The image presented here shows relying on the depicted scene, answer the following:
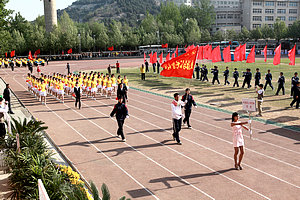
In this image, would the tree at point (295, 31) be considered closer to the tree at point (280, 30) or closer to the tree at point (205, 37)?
the tree at point (280, 30)

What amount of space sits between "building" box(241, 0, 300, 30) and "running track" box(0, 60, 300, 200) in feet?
342

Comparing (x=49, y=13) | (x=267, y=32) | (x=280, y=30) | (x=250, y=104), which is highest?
(x=49, y=13)

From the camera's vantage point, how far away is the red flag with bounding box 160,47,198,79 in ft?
57.6

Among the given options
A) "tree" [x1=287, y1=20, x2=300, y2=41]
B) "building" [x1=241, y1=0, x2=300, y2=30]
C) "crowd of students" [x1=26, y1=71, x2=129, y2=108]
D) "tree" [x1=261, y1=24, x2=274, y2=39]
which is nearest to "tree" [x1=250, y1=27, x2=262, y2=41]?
"tree" [x1=261, y1=24, x2=274, y2=39]

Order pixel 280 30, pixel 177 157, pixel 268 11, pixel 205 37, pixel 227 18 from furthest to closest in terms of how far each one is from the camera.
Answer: pixel 227 18
pixel 268 11
pixel 205 37
pixel 280 30
pixel 177 157

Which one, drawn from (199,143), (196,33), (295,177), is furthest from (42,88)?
(196,33)

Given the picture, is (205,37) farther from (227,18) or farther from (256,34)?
(227,18)

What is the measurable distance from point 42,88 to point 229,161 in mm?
14261

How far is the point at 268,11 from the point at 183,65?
105827mm

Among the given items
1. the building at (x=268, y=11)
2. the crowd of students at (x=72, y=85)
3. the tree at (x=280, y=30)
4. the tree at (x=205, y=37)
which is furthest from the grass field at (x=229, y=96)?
the building at (x=268, y=11)

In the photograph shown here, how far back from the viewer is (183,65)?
18.2 metres

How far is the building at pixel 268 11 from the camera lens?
11075cm

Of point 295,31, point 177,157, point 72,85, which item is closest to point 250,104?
point 177,157

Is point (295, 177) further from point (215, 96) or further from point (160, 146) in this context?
point (215, 96)
